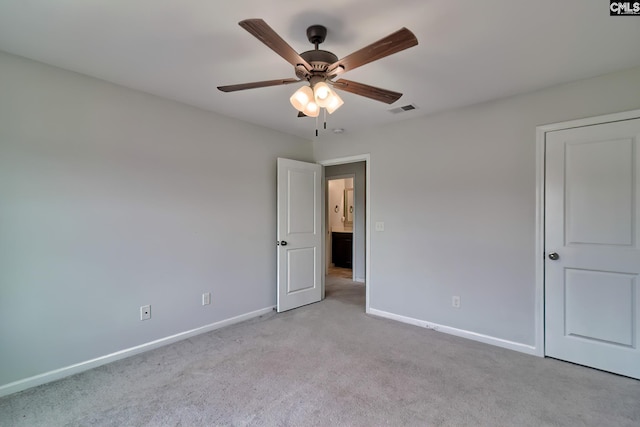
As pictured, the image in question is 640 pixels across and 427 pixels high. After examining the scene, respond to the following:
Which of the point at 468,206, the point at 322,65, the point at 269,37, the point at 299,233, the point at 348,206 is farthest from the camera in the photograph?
the point at 348,206

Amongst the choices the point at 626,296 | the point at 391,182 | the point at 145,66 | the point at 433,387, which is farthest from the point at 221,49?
the point at 626,296

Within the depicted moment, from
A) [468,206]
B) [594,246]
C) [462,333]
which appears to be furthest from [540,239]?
[462,333]

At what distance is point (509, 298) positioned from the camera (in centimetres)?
279

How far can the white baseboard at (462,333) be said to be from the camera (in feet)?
8.86

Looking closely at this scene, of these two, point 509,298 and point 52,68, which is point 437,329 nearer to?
point 509,298

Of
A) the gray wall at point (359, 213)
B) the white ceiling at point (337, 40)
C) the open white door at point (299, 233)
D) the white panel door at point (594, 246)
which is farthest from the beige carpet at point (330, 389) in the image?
the gray wall at point (359, 213)

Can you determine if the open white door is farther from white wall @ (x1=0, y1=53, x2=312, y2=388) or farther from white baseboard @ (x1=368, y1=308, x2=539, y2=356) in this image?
white baseboard @ (x1=368, y1=308, x2=539, y2=356)

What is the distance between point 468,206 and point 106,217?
3.38 metres

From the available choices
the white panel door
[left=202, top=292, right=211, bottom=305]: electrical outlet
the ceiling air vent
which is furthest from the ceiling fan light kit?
[left=202, top=292, right=211, bottom=305]: electrical outlet

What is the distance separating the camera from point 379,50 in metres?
1.47

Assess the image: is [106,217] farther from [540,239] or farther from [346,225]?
[346,225]

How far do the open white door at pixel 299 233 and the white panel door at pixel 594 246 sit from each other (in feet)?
8.64

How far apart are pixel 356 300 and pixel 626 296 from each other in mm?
2818

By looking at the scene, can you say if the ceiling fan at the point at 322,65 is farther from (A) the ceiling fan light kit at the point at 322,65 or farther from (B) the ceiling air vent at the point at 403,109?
(B) the ceiling air vent at the point at 403,109
